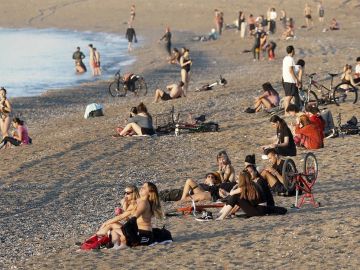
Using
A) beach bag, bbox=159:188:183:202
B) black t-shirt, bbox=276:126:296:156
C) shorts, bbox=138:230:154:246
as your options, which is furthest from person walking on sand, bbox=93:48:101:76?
shorts, bbox=138:230:154:246

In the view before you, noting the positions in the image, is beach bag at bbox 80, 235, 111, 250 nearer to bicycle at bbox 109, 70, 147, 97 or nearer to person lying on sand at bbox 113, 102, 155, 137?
person lying on sand at bbox 113, 102, 155, 137

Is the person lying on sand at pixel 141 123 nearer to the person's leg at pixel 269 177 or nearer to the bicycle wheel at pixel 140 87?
the person's leg at pixel 269 177

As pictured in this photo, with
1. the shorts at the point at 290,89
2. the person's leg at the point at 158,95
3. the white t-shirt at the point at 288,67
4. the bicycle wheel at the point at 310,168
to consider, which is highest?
the white t-shirt at the point at 288,67

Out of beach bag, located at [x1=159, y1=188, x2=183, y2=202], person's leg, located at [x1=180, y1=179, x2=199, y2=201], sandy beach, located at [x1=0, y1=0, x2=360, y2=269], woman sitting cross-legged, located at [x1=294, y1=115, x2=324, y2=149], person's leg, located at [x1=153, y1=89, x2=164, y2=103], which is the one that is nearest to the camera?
sandy beach, located at [x1=0, y1=0, x2=360, y2=269]

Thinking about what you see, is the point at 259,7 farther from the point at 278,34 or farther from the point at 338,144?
the point at 338,144

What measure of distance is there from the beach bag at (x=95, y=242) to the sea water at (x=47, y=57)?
22664 mm

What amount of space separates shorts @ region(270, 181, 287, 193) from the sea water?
2124 centimetres

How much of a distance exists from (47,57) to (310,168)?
37.1 metres

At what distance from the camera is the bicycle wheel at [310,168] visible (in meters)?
12.9

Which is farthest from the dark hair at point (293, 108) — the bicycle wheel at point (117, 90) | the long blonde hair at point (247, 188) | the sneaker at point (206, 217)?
the bicycle wheel at point (117, 90)

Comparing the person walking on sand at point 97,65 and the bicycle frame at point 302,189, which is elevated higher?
the person walking on sand at point 97,65

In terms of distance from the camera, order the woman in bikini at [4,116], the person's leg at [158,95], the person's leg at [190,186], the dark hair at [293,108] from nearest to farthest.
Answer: the person's leg at [190,186]
the dark hair at [293,108]
the woman in bikini at [4,116]
the person's leg at [158,95]

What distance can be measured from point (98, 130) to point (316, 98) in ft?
16.5

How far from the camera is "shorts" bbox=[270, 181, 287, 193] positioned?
43.1 ft
